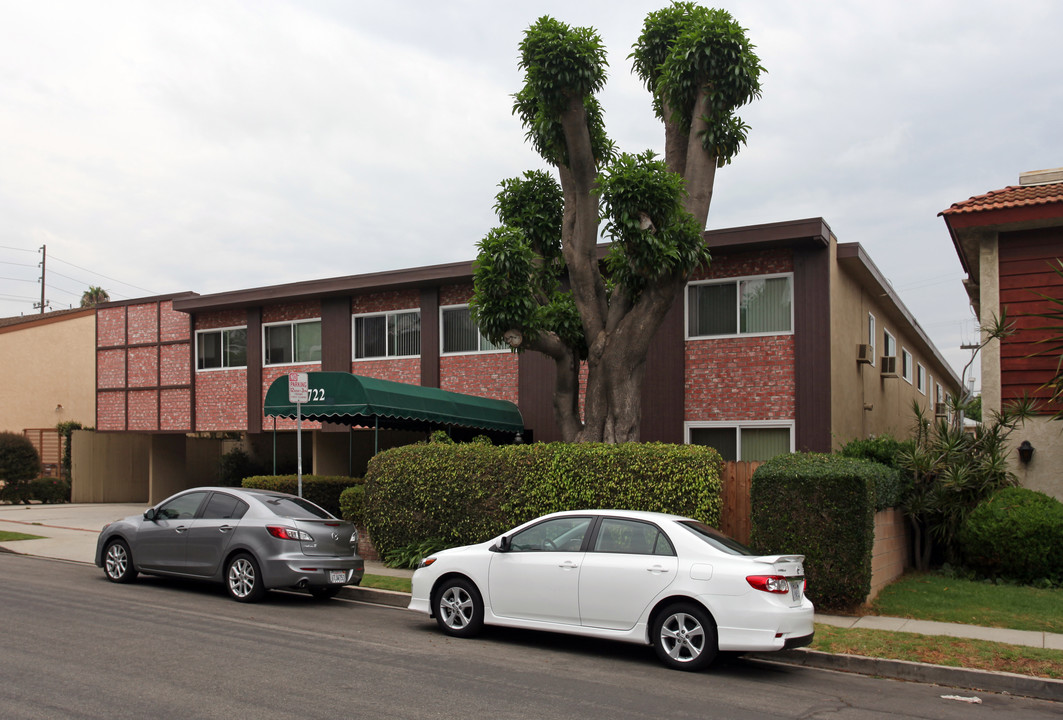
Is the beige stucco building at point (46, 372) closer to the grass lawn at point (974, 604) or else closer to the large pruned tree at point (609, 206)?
the large pruned tree at point (609, 206)

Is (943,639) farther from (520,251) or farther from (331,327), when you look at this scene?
(331,327)

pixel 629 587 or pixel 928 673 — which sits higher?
pixel 629 587

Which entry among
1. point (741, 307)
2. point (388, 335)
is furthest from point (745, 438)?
point (388, 335)

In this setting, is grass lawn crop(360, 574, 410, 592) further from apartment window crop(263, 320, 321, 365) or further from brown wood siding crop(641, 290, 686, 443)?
apartment window crop(263, 320, 321, 365)

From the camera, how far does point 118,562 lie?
12633mm

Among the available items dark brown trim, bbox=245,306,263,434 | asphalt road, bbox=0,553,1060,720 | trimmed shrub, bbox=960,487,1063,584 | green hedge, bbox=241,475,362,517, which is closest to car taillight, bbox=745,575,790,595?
asphalt road, bbox=0,553,1060,720

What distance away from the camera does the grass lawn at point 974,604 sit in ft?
34.8

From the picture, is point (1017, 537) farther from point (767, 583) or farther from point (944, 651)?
point (767, 583)

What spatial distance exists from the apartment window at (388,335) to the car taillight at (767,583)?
14600 millimetres

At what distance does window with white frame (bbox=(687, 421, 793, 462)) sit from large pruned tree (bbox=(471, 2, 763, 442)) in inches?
119

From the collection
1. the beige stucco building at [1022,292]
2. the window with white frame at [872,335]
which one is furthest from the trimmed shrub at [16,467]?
the beige stucco building at [1022,292]

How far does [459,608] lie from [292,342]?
51.6ft

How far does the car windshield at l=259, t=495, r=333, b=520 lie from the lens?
11711mm

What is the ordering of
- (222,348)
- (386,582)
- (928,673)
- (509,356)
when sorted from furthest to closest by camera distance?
(222,348)
(509,356)
(386,582)
(928,673)
